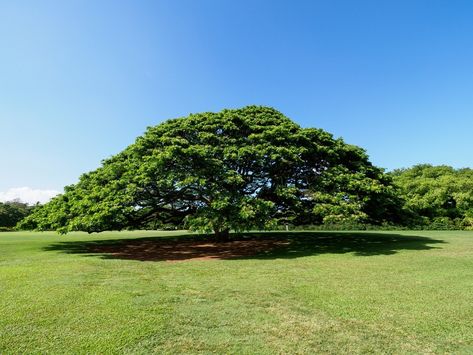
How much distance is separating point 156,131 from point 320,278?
51.6 ft

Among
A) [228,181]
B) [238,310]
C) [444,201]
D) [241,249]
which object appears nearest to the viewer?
[238,310]

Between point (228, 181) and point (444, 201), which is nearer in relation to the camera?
point (228, 181)

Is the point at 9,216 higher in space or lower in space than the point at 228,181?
higher

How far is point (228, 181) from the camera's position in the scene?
1819 cm

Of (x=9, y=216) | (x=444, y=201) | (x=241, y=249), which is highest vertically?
(x=9, y=216)

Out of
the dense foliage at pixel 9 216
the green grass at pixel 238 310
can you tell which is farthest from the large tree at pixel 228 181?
the dense foliage at pixel 9 216

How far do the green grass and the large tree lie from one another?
5141mm

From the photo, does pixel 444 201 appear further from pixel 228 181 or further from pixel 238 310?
pixel 238 310

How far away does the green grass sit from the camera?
5578mm

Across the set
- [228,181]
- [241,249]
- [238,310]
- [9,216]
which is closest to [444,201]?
[241,249]

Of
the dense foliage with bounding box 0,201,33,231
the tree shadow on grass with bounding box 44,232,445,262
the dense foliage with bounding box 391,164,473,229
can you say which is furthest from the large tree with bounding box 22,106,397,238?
the dense foliage with bounding box 0,201,33,231

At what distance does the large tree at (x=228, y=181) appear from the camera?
57.7ft

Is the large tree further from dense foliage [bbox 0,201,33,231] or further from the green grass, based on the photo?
dense foliage [bbox 0,201,33,231]

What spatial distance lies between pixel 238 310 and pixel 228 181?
1122 cm
